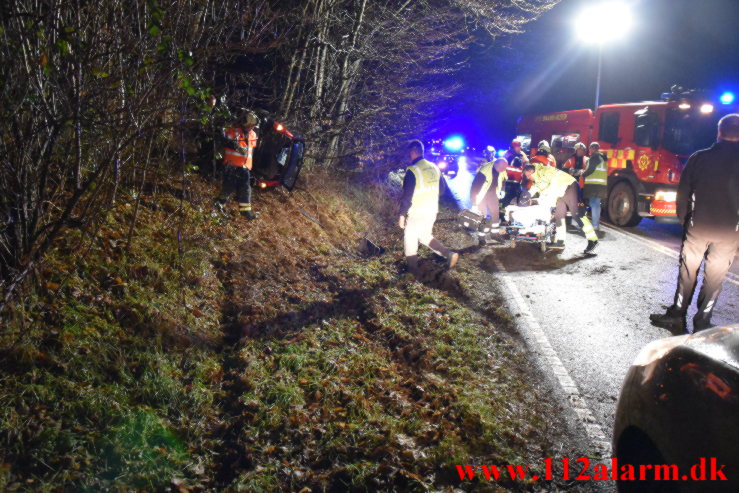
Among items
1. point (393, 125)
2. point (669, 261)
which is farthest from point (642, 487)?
point (393, 125)


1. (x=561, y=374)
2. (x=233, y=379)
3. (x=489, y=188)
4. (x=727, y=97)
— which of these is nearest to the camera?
(x=233, y=379)

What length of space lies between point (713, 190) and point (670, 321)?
1.58 m

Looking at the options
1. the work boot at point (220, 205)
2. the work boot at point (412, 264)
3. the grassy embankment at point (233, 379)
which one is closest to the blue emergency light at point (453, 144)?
the work boot at point (412, 264)

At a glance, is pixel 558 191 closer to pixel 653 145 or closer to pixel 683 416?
pixel 653 145

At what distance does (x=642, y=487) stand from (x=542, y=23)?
3601 cm

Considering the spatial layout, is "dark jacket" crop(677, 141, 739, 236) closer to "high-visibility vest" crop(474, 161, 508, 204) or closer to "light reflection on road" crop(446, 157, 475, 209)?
"high-visibility vest" crop(474, 161, 508, 204)

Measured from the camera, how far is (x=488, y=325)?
228 inches

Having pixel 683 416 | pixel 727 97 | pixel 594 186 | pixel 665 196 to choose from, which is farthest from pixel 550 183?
pixel 683 416

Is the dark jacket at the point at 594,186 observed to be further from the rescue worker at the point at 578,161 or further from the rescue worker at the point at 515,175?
the rescue worker at the point at 515,175

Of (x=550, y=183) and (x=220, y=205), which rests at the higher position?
(x=550, y=183)

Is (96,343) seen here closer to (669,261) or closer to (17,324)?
(17,324)

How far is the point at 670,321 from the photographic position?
18.8ft

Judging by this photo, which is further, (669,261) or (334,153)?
(334,153)

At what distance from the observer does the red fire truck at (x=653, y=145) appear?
446 inches
